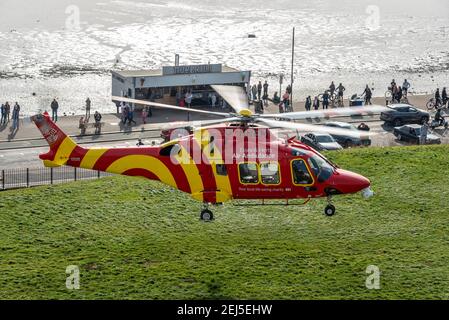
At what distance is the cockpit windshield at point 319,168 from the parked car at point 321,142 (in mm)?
19014

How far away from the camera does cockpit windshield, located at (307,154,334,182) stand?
36.2m

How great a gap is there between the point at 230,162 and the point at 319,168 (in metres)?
3.45

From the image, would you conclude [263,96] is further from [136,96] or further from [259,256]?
[259,256]

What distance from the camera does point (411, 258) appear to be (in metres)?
38.0

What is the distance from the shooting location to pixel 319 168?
119 ft

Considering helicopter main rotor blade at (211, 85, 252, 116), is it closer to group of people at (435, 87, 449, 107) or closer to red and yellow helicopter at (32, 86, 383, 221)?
red and yellow helicopter at (32, 86, 383, 221)

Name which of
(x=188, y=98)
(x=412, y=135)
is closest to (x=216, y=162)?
(x=412, y=135)

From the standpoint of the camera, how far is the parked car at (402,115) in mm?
64188

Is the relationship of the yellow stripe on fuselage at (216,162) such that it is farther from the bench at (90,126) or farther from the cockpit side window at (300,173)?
the bench at (90,126)

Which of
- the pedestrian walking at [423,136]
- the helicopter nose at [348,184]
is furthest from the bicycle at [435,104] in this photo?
the helicopter nose at [348,184]

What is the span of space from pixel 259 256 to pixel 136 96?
31.0 m

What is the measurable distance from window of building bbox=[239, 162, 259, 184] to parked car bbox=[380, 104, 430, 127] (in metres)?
30.2
